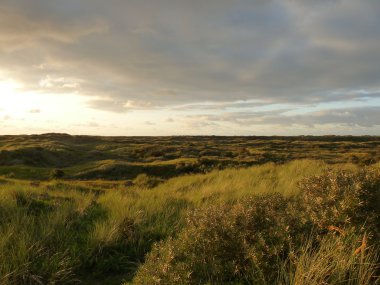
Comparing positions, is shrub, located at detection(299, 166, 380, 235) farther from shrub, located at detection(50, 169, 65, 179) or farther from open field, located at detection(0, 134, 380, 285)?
shrub, located at detection(50, 169, 65, 179)

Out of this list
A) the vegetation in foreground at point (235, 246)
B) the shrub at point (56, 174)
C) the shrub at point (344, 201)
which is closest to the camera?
the vegetation in foreground at point (235, 246)

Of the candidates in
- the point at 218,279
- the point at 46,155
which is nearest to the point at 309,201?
the point at 218,279

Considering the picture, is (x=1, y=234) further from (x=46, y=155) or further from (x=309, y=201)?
(x=46, y=155)

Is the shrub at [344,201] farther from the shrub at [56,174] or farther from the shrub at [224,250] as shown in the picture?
the shrub at [56,174]

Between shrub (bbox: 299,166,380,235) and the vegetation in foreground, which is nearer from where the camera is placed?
the vegetation in foreground

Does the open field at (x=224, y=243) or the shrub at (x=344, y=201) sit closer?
the open field at (x=224, y=243)

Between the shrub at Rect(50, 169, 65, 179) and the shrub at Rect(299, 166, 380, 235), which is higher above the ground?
the shrub at Rect(299, 166, 380, 235)

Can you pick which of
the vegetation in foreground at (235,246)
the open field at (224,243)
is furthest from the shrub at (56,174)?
the vegetation in foreground at (235,246)

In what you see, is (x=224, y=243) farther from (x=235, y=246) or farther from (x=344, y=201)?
(x=344, y=201)

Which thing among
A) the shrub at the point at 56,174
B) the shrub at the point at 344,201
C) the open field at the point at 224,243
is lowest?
the shrub at the point at 56,174

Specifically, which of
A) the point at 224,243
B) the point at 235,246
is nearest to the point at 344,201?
the point at 235,246

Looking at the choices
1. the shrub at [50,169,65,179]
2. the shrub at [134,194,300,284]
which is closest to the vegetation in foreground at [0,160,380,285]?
the shrub at [134,194,300,284]

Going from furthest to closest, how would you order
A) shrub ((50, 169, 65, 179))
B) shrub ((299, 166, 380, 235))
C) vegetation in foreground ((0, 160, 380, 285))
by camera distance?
1. shrub ((50, 169, 65, 179))
2. shrub ((299, 166, 380, 235))
3. vegetation in foreground ((0, 160, 380, 285))

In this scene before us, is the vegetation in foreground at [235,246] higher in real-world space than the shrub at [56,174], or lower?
higher
